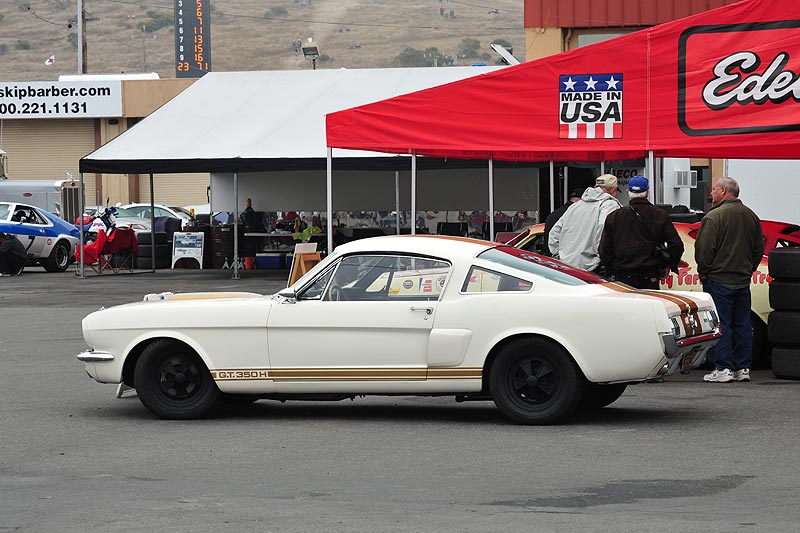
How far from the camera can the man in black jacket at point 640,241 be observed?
11352 mm

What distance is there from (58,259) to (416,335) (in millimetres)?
24188

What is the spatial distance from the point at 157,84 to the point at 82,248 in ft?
83.2

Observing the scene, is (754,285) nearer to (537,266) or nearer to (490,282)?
(537,266)

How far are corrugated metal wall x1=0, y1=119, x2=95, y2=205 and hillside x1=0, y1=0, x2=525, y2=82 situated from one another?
75.2m

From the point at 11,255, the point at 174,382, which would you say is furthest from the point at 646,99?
the point at 11,255

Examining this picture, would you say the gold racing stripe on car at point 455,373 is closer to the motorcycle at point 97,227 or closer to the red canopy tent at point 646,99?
the red canopy tent at point 646,99

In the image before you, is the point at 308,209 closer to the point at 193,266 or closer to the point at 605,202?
the point at 193,266

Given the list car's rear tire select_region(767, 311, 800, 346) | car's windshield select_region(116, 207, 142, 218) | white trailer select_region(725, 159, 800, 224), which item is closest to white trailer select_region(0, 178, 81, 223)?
car's windshield select_region(116, 207, 142, 218)

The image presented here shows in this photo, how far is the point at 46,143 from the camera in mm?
53906

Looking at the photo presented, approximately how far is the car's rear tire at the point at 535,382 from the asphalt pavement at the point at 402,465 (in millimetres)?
147

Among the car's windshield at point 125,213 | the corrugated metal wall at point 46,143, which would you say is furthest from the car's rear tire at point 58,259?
the corrugated metal wall at point 46,143

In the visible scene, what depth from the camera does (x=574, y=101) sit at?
13.4 m

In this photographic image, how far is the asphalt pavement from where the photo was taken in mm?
6559

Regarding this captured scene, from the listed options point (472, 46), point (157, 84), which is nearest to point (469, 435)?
point (157, 84)
